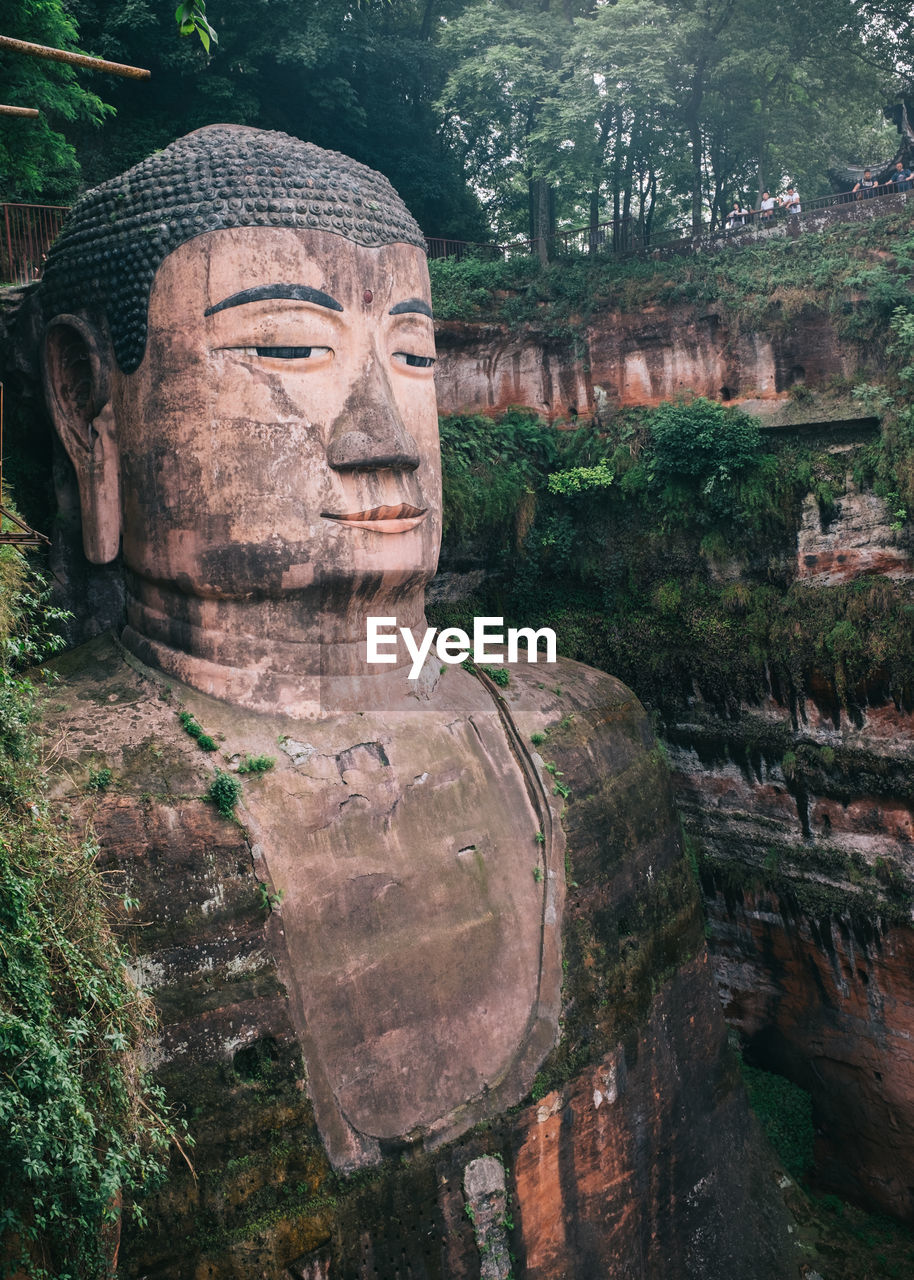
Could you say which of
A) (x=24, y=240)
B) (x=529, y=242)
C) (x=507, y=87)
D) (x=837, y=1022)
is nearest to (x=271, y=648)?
(x=24, y=240)

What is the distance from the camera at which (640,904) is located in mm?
7648

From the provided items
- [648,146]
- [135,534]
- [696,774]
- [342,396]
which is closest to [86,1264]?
[135,534]

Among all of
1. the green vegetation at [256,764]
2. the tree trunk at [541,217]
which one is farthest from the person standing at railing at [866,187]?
the green vegetation at [256,764]

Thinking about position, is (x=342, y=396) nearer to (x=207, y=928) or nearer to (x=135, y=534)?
(x=135, y=534)

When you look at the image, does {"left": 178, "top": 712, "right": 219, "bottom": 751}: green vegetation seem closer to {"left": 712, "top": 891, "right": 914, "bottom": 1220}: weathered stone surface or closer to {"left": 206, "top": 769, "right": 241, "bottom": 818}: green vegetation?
{"left": 206, "top": 769, "right": 241, "bottom": 818}: green vegetation

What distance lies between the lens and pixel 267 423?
21.1 ft

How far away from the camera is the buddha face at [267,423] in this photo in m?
6.43

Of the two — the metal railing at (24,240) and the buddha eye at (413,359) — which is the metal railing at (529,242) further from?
the buddha eye at (413,359)

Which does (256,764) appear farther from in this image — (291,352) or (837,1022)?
(837,1022)

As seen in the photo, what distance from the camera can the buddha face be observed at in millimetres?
6426

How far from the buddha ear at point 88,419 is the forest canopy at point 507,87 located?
10.6 m

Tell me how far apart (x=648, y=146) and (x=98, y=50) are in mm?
11154

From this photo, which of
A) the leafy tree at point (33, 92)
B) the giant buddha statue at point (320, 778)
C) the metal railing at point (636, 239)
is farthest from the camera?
the metal railing at point (636, 239)

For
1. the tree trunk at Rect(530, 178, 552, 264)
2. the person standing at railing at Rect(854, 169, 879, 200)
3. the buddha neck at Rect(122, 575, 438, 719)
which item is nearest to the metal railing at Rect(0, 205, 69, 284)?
the buddha neck at Rect(122, 575, 438, 719)
